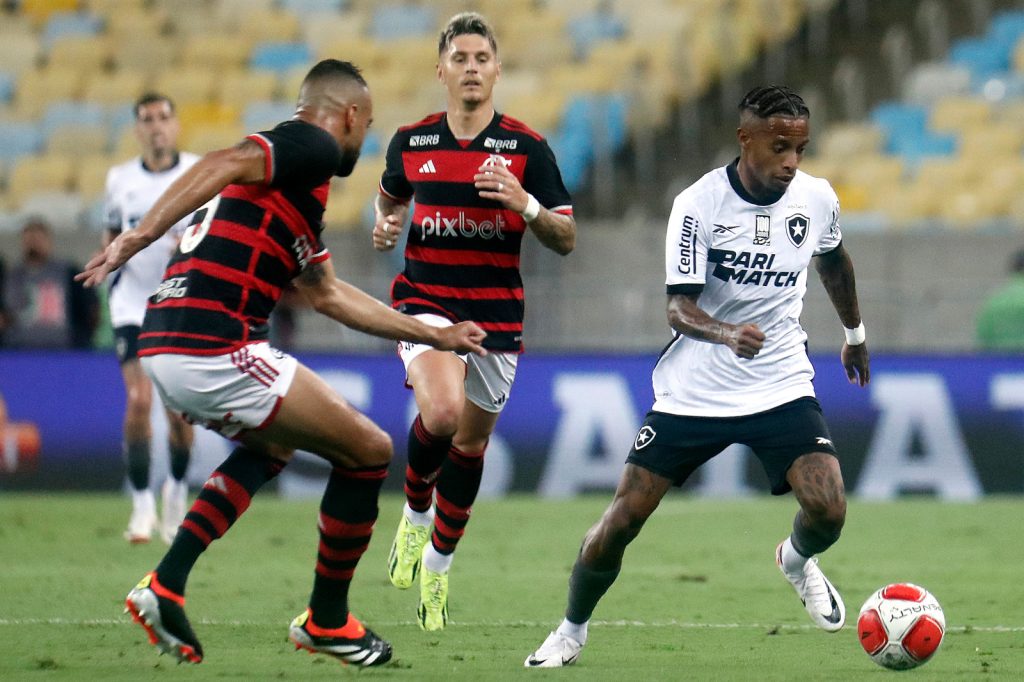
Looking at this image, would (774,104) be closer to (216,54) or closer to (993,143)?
(993,143)

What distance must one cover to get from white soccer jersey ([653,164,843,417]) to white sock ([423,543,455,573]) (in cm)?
161

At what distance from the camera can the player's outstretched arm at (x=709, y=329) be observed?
610 centimetres

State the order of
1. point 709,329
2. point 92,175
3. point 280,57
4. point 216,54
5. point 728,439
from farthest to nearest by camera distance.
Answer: point 216,54 → point 280,57 → point 92,175 → point 728,439 → point 709,329

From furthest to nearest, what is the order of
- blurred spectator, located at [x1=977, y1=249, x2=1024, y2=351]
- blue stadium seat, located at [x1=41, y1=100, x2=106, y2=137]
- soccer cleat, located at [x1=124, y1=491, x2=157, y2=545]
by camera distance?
1. blue stadium seat, located at [x1=41, y1=100, x2=106, y2=137]
2. blurred spectator, located at [x1=977, y1=249, x2=1024, y2=351]
3. soccer cleat, located at [x1=124, y1=491, x2=157, y2=545]

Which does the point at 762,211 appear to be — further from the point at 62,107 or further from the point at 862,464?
the point at 62,107

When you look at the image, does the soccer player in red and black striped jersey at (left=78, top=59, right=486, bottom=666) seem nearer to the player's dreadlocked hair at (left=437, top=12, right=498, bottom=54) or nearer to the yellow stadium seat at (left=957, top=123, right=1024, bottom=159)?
the player's dreadlocked hair at (left=437, top=12, right=498, bottom=54)

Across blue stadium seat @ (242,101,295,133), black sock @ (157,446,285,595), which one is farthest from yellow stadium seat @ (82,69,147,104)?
black sock @ (157,446,285,595)

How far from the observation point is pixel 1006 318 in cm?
1387

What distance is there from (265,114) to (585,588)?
1426 cm

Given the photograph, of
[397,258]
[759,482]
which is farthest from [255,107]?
[759,482]

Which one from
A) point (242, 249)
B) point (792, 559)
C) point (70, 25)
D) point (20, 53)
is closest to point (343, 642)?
point (242, 249)

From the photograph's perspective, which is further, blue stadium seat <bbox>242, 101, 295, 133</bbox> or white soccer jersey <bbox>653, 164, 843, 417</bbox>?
blue stadium seat <bbox>242, 101, 295, 133</bbox>

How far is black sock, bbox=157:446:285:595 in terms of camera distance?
231 inches

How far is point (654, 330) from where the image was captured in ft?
48.2
